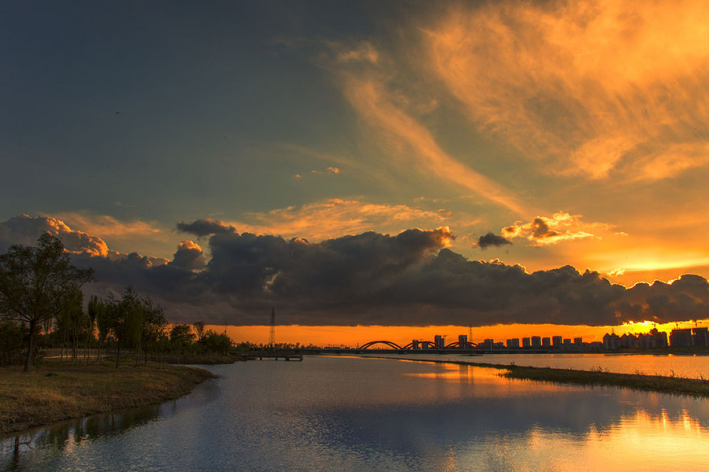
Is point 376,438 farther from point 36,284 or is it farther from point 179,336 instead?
point 179,336

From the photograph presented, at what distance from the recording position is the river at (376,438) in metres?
31.6

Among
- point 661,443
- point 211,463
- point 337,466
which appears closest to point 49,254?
point 211,463

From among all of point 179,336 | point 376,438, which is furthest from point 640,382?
point 179,336

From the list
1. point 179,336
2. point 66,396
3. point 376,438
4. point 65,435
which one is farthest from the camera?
point 179,336

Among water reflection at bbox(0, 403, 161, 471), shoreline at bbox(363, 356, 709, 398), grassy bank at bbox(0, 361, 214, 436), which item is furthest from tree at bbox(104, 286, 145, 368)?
shoreline at bbox(363, 356, 709, 398)

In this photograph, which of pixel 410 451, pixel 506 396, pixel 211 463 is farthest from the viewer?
pixel 506 396

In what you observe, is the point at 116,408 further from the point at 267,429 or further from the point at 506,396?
the point at 506,396

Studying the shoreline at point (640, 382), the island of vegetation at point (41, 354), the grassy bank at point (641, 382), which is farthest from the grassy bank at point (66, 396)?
the grassy bank at point (641, 382)

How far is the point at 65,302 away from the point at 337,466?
A: 60977 millimetres

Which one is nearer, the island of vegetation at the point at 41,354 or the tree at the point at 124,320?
the island of vegetation at the point at 41,354

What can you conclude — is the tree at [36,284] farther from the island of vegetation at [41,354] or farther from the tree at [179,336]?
the tree at [179,336]

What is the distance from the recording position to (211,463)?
31.1m

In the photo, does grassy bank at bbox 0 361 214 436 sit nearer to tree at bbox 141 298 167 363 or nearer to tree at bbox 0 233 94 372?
tree at bbox 0 233 94 372

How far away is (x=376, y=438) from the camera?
133 feet
